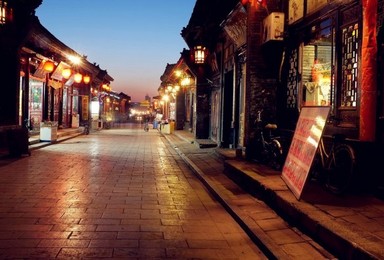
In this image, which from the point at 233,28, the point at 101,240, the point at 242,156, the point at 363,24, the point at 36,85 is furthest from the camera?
the point at 36,85

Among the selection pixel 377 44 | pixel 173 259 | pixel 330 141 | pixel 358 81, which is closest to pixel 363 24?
pixel 377 44

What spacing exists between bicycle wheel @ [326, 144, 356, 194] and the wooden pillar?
0.44 m

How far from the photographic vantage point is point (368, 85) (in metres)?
7.26

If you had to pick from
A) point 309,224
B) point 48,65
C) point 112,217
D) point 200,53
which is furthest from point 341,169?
point 48,65

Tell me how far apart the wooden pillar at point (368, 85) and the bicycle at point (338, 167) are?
48cm

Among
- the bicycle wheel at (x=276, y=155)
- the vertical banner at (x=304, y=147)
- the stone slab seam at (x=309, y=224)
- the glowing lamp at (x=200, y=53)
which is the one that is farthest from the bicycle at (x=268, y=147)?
the glowing lamp at (x=200, y=53)

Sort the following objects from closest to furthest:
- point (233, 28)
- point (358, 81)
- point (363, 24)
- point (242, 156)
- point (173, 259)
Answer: point (173, 259)
point (363, 24)
point (358, 81)
point (242, 156)
point (233, 28)

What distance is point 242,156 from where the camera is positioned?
13.3m

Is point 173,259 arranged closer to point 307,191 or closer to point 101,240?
point 101,240

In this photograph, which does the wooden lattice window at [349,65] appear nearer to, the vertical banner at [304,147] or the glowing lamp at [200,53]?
the vertical banner at [304,147]

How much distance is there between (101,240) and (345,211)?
3.98 meters

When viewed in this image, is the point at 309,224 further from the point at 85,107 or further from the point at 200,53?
the point at 85,107

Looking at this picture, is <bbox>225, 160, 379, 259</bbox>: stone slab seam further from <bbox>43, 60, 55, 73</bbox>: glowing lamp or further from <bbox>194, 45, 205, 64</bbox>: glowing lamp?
<bbox>43, 60, 55, 73</bbox>: glowing lamp

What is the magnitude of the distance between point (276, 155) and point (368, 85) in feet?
12.4
